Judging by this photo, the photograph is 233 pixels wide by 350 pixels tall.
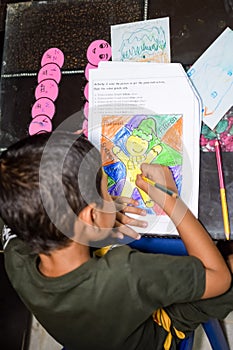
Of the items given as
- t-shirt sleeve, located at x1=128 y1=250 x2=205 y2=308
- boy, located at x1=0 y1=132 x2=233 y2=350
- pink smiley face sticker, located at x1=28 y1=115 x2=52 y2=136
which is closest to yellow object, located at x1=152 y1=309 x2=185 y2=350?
boy, located at x1=0 y1=132 x2=233 y2=350

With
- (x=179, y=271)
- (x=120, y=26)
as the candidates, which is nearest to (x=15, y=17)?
(x=120, y=26)

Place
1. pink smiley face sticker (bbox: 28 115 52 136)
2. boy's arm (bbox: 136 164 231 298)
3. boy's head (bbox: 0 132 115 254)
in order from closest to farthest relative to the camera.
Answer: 1. boy's head (bbox: 0 132 115 254)
2. boy's arm (bbox: 136 164 231 298)
3. pink smiley face sticker (bbox: 28 115 52 136)

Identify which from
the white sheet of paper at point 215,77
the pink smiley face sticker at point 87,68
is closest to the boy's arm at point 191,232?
the white sheet of paper at point 215,77

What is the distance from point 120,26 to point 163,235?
1.44ft

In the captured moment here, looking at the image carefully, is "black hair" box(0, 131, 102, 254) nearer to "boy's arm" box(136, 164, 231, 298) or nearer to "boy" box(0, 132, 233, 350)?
"boy" box(0, 132, 233, 350)

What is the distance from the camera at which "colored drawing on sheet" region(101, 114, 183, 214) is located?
981mm

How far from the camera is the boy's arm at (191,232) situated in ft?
2.84

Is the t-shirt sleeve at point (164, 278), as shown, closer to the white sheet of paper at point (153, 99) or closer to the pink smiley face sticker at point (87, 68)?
the white sheet of paper at point (153, 99)

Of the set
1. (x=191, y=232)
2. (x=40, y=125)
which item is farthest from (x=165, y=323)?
(x=40, y=125)

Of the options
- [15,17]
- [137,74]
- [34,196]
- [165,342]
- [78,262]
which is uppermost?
[15,17]

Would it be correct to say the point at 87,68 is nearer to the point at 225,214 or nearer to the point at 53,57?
the point at 53,57

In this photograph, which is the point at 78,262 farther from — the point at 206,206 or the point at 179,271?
the point at 206,206

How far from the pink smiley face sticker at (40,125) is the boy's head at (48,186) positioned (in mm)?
279

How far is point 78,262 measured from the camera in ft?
2.74
